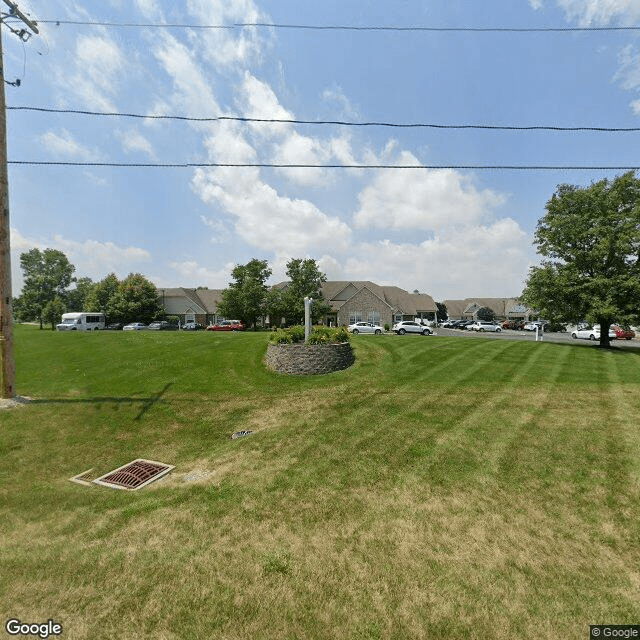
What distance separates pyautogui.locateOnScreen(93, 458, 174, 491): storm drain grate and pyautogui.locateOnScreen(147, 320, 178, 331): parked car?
168 feet

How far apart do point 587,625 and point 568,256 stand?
24818 mm

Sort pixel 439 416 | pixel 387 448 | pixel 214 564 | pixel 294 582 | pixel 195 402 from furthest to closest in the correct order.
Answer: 1. pixel 195 402
2. pixel 439 416
3. pixel 387 448
4. pixel 214 564
5. pixel 294 582

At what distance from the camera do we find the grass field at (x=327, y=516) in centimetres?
321

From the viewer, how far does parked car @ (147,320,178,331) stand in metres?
53.3

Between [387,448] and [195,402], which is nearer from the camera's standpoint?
[387,448]

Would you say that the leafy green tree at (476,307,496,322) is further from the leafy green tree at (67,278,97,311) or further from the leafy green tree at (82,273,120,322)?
the leafy green tree at (67,278,97,311)

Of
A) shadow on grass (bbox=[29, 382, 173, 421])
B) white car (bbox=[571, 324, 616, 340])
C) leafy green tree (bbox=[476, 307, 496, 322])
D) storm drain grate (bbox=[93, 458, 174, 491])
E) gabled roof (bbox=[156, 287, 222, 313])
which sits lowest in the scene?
storm drain grate (bbox=[93, 458, 174, 491])

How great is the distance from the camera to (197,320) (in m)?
64.9

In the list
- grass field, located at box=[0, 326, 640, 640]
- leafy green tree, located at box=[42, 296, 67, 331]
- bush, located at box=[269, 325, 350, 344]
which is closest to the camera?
grass field, located at box=[0, 326, 640, 640]

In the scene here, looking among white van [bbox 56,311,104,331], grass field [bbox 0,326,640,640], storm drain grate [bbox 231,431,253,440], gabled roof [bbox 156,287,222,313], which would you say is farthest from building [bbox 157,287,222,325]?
storm drain grate [bbox 231,431,253,440]

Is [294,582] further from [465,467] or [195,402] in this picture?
[195,402]

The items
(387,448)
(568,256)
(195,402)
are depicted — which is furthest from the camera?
(568,256)

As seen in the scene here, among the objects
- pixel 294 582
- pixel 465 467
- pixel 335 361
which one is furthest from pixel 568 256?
pixel 294 582

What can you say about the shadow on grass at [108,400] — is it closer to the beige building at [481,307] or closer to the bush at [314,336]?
the bush at [314,336]
